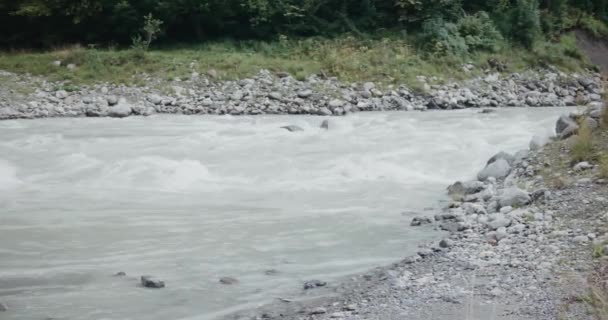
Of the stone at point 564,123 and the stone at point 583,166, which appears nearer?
the stone at point 583,166

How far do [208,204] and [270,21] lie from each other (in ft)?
50.6

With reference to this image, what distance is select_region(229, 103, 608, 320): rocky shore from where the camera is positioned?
5.59m

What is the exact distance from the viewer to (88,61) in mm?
21656

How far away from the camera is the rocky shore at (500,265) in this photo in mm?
5586

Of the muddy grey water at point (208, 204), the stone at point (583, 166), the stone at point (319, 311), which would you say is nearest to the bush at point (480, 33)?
the muddy grey water at point (208, 204)

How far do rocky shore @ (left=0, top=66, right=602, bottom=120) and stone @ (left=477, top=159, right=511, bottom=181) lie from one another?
8.39 metres

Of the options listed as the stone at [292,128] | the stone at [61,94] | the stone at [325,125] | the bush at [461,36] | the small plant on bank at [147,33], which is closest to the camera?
the stone at [292,128]

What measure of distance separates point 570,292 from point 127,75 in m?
17.2

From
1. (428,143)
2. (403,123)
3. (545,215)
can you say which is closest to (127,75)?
(403,123)

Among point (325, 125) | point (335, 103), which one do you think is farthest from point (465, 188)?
point (335, 103)

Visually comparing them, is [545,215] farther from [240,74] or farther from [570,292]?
[240,74]

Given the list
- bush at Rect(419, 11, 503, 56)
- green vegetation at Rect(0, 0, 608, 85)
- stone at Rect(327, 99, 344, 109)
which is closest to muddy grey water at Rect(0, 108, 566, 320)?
stone at Rect(327, 99, 344, 109)

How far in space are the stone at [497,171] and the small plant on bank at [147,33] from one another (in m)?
14.3

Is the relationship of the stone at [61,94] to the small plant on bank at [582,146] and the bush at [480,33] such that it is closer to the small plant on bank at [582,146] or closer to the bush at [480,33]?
the bush at [480,33]
